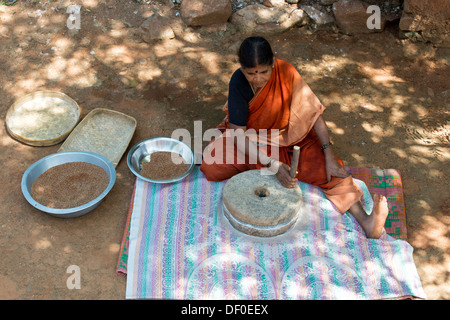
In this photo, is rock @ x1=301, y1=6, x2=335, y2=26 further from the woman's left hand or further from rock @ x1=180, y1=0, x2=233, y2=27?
the woman's left hand

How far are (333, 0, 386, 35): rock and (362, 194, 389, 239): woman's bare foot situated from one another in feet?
9.34

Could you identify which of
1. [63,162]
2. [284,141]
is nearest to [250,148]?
[284,141]

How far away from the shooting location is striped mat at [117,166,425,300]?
3.11 metres

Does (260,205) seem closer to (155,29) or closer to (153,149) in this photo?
(153,149)

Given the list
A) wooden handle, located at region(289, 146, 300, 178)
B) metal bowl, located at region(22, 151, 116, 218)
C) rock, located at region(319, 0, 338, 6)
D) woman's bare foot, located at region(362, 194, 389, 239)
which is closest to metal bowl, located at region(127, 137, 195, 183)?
metal bowl, located at region(22, 151, 116, 218)

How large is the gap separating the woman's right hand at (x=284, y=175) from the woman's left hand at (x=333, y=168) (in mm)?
357

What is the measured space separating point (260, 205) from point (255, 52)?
42.1 inches

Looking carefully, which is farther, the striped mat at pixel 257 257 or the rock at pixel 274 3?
the rock at pixel 274 3

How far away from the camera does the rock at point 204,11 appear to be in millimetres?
5336

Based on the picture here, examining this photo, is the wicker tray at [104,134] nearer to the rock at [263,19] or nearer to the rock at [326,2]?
the rock at [263,19]

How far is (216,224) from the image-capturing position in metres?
3.42

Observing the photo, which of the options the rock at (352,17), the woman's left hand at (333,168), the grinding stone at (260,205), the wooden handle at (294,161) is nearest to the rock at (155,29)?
the rock at (352,17)
